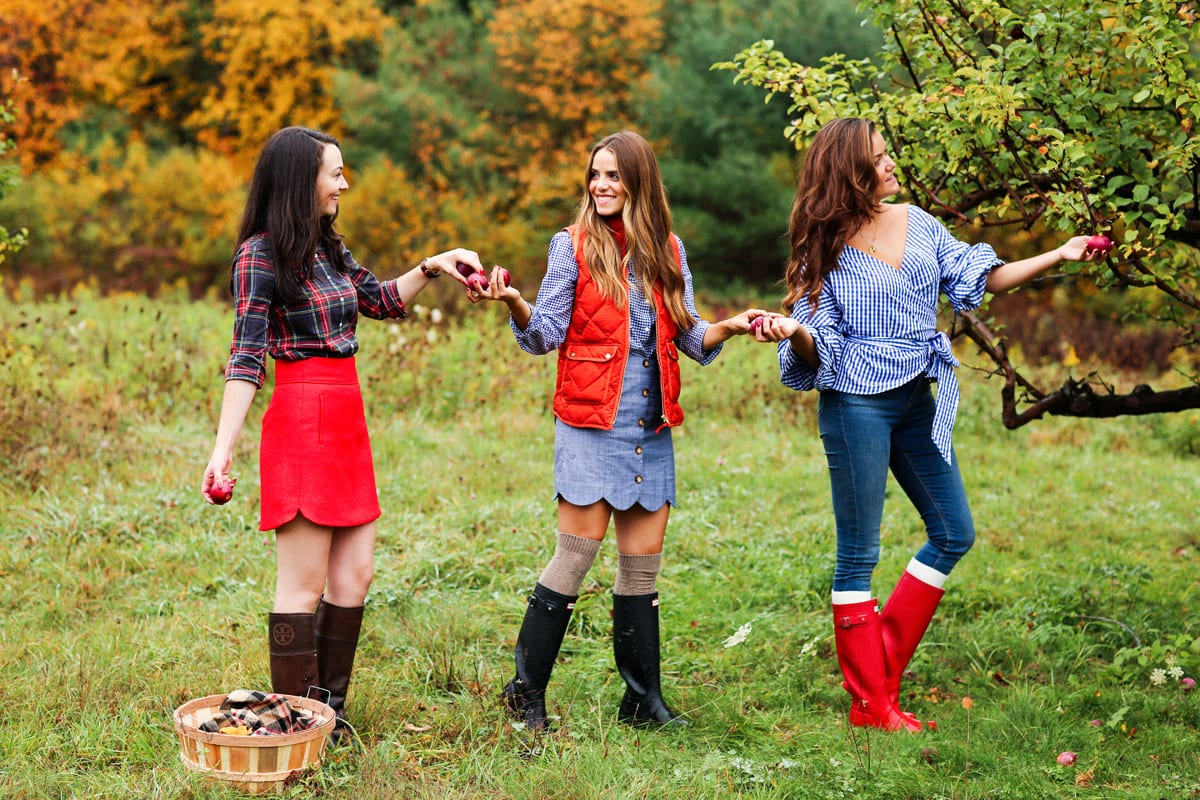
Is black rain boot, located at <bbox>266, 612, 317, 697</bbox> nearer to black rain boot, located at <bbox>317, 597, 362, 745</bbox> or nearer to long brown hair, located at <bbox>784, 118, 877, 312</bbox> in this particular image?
black rain boot, located at <bbox>317, 597, 362, 745</bbox>

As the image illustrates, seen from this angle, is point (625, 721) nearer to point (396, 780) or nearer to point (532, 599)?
point (532, 599)


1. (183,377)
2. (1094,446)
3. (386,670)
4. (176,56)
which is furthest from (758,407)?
(176,56)

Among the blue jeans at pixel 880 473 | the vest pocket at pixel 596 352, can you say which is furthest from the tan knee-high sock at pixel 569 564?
the blue jeans at pixel 880 473

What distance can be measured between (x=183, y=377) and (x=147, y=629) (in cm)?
426

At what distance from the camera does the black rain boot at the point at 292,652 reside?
11.2 ft

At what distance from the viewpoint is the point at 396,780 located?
3.21m

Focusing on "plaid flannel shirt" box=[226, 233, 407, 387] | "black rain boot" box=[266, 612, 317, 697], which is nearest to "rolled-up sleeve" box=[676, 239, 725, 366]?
"plaid flannel shirt" box=[226, 233, 407, 387]

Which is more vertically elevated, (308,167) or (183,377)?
(308,167)

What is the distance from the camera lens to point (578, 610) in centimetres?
489

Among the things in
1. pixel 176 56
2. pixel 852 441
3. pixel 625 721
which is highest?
pixel 176 56

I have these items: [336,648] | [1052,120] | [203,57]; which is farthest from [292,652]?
[203,57]

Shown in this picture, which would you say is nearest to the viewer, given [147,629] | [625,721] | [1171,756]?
[1171,756]

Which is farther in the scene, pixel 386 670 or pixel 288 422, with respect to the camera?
pixel 386 670

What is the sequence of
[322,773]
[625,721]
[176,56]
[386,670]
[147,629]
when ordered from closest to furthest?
1. [322,773]
2. [625,721]
3. [386,670]
4. [147,629]
5. [176,56]
